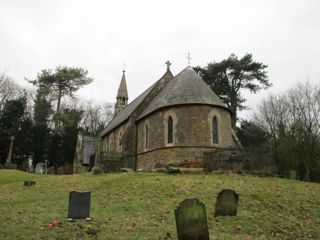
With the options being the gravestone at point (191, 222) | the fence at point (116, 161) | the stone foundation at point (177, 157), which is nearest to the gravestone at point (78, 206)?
the gravestone at point (191, 222)

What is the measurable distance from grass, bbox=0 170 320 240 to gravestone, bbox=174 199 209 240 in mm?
957

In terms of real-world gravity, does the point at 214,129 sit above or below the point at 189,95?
below

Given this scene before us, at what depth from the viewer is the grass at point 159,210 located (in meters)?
8.84

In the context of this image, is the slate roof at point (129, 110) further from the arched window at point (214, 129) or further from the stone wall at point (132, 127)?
the arched window at point (214, 129)

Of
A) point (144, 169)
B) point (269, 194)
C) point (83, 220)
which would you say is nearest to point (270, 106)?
point (144, 169)

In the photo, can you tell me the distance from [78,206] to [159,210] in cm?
297

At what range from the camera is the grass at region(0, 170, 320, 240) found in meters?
8.84

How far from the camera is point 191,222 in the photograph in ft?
25.3

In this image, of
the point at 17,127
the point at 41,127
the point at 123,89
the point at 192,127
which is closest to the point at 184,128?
the point at 192,127

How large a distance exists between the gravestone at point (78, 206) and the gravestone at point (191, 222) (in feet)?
11.3

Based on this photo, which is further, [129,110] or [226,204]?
[129,110]

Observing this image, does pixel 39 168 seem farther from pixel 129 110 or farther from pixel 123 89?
pixel 123 89

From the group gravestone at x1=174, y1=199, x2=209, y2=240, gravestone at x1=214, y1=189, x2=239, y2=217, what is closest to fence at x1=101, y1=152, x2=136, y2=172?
gravestone at x1=214, y1=189, x2=239, y2=217

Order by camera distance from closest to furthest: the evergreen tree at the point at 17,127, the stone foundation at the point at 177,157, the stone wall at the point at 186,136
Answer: the stone foundation at the point at 177,157 < the stone wall at the point at 186,136 < the evergreen tree at the point at 17,127
